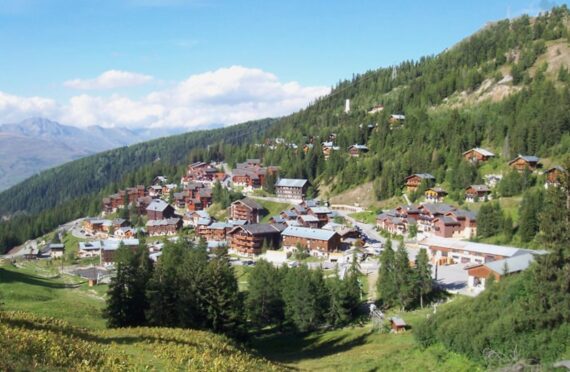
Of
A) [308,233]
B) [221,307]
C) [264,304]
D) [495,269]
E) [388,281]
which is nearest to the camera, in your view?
[221,307]

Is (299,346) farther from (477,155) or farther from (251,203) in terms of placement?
(477,155)

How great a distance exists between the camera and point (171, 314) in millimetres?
46406

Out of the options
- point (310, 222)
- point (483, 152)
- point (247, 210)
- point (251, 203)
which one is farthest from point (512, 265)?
point (251, 203)

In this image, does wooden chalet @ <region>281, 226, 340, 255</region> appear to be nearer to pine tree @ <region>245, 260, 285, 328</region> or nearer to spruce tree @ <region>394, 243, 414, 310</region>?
spruce tree @ <region>394, 243, 414, 310</region>

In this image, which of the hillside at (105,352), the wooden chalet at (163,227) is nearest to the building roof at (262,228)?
the wooden chalet at (163,227)

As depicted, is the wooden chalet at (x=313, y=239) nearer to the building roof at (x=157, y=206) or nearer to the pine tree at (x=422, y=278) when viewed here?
the pine tree at (x=422, y=278)

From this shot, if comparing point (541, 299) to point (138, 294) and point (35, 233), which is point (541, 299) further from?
point (35, 233)

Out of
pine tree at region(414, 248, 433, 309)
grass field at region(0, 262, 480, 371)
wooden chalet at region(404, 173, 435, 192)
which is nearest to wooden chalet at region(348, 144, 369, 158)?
wooden chalet at region(404, 173, 435, 192)

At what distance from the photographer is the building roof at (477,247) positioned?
7106 centimetres

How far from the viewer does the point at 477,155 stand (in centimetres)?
11812

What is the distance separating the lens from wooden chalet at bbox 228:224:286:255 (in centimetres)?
10753

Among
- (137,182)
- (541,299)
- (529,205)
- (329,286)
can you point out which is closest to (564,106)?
(529,205)

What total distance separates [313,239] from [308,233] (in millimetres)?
2198

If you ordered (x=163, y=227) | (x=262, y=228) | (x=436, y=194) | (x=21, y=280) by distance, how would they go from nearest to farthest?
(x=21, y=280)
(x=262, y=228)
(x=436, y=194)
(x=163, y=227)
